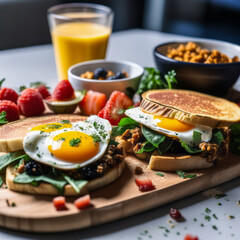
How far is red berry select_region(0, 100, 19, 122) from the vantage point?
308 cm

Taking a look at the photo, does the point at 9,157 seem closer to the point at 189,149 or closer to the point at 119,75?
the point at 189,149

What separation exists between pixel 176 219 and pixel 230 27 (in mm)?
7912

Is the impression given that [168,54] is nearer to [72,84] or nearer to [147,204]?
[72,84]

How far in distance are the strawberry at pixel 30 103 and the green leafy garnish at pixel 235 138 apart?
1647 mm

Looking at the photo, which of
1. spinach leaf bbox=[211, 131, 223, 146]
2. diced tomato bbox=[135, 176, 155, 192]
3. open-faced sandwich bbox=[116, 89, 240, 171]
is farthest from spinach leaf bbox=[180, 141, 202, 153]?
diced tomato bbox=[135, 176, 155, 192]

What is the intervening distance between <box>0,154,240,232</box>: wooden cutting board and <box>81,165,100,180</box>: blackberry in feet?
0.35

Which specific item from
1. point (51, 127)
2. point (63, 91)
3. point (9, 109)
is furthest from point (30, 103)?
point (51, 127)

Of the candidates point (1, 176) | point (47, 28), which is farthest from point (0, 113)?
point (47, 28)

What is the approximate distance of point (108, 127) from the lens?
262 cm

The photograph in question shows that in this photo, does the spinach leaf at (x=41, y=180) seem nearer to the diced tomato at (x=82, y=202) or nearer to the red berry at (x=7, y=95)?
the diced tomato at (x=82, y=202)

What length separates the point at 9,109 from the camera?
122 inches

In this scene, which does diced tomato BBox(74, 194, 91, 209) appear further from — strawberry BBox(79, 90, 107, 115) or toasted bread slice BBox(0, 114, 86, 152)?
strawberry BBox(79, 90, 107, 115)

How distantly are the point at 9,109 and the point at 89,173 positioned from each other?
1.21 metres

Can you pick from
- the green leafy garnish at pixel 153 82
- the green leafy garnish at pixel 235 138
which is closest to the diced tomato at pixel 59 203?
the green leafy garnish at pixel 235 138
